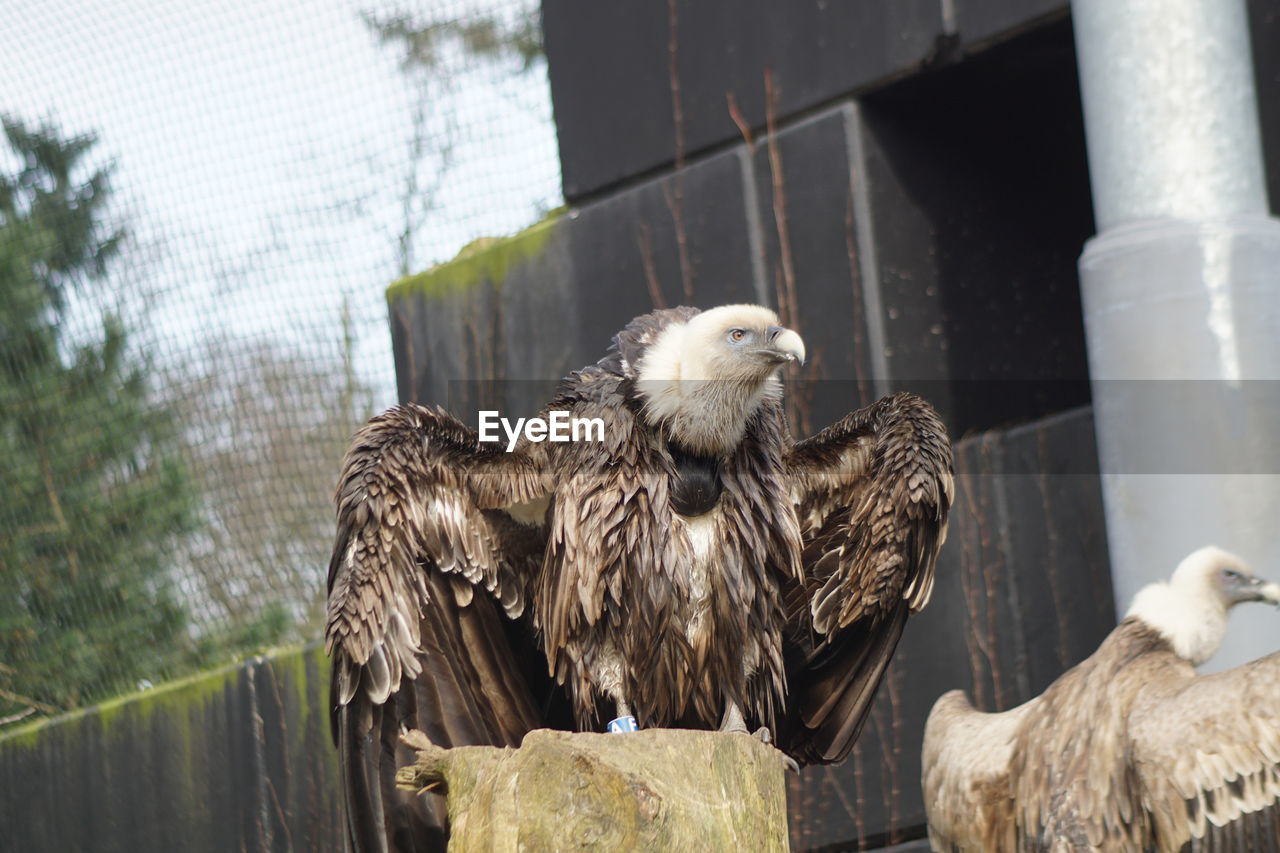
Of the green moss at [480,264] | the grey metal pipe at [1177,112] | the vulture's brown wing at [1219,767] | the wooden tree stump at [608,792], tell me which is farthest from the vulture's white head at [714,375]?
the green moss at [480,264]

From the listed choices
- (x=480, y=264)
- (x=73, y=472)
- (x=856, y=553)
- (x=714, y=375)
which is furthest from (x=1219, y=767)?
(x=73, y=472)

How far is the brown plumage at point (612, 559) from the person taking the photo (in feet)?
14.2

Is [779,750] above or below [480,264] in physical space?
below

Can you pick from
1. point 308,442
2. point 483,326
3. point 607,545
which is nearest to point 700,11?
point 483,326

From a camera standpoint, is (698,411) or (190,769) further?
(190,769)

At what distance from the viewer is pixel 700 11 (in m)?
7.57

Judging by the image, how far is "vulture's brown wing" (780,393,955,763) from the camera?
4738 mm

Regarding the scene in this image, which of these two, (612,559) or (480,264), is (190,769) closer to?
(480,264)

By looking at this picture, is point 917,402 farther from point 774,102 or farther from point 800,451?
point 774,102

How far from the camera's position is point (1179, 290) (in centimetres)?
521

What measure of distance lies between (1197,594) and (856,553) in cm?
119

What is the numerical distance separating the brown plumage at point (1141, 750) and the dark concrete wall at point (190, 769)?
3.32m

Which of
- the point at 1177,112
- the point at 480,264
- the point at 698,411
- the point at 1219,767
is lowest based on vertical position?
the point at 1219,767

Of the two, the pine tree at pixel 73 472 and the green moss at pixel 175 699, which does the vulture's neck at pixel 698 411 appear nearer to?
the green moss at pixel 175 699
